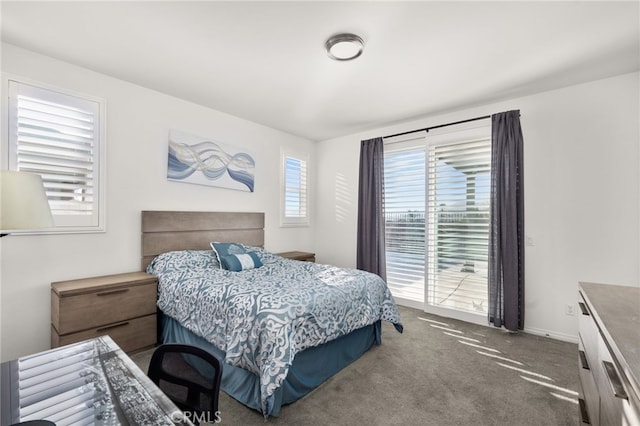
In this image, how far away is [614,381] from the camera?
3.12 feet

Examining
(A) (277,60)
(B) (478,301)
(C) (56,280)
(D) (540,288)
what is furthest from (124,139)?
(D) (540,288)

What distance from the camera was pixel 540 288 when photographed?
3.22m

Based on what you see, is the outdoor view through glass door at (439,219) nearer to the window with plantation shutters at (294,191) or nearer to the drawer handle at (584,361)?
the window with plantation shutters at (294,191)

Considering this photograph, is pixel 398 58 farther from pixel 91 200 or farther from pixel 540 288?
pixel 91 200

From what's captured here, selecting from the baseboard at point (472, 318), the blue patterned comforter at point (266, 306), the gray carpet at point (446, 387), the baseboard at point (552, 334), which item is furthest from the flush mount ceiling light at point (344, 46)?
the baseboard at point (552, 334)

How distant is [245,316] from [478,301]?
9.68 feet

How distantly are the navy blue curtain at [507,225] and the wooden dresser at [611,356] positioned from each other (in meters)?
1.58

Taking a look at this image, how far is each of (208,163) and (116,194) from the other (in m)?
1.09

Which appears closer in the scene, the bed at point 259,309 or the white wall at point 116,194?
the bed at point 259,309

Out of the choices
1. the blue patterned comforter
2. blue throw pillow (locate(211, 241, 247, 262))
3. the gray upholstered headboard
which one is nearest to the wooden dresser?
the blue patterned comforter

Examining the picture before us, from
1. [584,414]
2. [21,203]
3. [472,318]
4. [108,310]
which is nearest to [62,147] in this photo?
[108,310]

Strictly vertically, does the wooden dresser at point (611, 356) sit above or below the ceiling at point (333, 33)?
below

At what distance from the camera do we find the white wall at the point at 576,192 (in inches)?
110

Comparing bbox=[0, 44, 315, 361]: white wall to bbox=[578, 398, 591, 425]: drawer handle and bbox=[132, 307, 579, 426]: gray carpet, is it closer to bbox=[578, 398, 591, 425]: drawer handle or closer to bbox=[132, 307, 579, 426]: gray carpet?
bbox=[132, 307, 579, 426]: gray carpet
